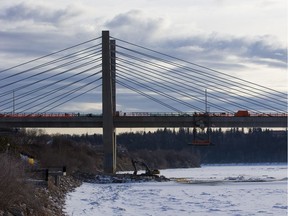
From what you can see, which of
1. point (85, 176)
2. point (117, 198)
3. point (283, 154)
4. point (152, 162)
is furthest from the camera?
point (283, 154)

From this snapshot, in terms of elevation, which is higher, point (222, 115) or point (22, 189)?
point (222, 115)

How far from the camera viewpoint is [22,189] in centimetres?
2078

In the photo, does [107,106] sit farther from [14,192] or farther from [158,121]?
[14,192]

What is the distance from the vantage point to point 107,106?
56.4 m

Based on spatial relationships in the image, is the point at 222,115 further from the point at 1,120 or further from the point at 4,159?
the point at 4,159

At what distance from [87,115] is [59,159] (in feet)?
14.8

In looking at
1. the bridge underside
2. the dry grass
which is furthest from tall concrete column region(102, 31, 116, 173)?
the dry grass

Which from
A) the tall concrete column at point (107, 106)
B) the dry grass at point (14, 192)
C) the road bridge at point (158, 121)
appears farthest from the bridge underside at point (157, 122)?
the dry grass at point (14, 192)

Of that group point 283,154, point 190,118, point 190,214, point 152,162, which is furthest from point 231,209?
point 283,154

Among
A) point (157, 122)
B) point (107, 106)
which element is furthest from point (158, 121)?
point (107, 106)

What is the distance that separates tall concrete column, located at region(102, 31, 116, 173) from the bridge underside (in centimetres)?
283

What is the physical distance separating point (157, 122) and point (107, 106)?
7.40 meters

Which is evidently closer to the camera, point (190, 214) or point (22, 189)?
point (22, 189)

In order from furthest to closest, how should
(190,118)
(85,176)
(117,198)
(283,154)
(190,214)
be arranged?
(283,154) → (190,118) → (85,176) → (117,198) → (190,214)
